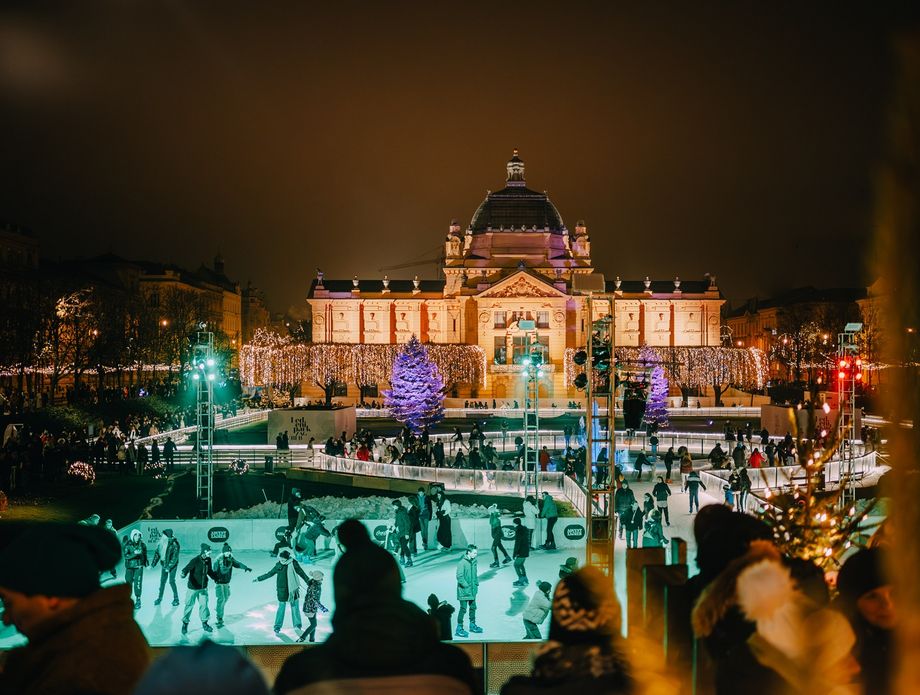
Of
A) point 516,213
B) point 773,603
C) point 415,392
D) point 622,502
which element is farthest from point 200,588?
point 516,213

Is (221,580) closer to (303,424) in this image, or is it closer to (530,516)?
(530,516)

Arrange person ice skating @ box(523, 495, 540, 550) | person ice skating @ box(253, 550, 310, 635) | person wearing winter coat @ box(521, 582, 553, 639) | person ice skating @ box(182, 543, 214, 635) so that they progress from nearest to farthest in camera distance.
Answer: person wearing winter coat @ box(521, 582, 553, 639)
person ice skating @ box(253, 550, 310, 635)
person ice skating @ box(182, 543, 214, 635)
person ice skating @ box(523, 495, 540, 550)

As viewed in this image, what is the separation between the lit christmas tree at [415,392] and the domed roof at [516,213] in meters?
49.0

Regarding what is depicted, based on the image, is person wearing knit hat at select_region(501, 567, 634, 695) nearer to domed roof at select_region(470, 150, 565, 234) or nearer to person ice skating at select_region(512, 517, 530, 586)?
person ice skating at select_region(512, 517, 530, 586)

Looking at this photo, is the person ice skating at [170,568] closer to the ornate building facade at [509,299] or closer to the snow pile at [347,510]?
the snow pile at [347,510]

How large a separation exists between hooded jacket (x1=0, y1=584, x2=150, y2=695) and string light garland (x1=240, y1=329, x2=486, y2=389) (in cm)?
7103

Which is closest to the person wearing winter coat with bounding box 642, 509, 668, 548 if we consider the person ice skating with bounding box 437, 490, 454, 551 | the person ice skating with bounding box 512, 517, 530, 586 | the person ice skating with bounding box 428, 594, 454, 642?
the person ice skating with bounding box 512, 517, 530, 586

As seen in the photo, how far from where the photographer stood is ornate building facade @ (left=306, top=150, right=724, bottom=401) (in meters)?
89.1

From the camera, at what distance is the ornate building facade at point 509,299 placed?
89062 millimetres

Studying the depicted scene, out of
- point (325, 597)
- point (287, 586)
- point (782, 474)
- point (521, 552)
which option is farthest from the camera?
point (782, 474)

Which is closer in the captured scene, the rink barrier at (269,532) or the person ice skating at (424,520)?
the rink barrier at (269,532)

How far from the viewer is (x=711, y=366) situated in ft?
258

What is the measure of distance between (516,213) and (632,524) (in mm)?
90367

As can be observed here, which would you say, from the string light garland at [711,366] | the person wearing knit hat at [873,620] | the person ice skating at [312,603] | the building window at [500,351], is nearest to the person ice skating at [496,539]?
the person ice skating at [312,603]
